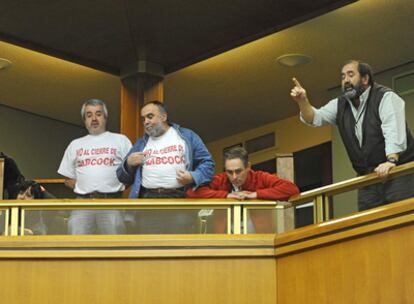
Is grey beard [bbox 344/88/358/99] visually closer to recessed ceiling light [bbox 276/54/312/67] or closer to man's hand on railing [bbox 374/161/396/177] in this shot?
man's hand on railing [bbox 374/161/396/177]

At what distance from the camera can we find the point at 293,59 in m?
10.2

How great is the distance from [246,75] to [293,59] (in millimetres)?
750

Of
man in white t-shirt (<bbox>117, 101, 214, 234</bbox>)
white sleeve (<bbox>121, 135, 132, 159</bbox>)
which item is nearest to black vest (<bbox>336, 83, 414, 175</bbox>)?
man in white t-shirt (<bbox>117, 101, 214, 234</bbox>)

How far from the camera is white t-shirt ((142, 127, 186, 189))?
20.7 feet

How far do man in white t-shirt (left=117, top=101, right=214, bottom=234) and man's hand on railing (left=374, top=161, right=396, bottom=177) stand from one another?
128 centimetres

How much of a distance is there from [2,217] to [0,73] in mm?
4865

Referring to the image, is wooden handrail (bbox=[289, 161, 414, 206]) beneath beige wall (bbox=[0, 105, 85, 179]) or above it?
beneath

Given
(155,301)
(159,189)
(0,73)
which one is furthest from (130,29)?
(155,301)

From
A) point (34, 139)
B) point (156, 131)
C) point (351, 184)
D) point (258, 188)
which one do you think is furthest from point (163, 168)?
point (34, 139)

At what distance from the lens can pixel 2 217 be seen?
20.4ft

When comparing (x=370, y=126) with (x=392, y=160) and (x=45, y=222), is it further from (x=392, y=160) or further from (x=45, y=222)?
(x=45, y=222)

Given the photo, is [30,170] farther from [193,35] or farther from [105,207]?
[105,207]

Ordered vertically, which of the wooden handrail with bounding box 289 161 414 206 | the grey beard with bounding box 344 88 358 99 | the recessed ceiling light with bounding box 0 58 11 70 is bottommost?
the wooden handrail with bounding box 289 161 414 206

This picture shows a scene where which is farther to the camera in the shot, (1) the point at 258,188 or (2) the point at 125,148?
(2) the point at 125,148
